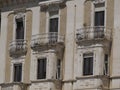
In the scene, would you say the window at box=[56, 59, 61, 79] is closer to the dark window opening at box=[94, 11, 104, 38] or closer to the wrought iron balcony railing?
the wrought iron balcony railing

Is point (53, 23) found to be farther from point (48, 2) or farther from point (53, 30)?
point (48, 2)

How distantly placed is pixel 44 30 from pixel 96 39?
6.46 metres

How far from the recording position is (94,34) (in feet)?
155

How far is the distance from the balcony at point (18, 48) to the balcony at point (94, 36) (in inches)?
255

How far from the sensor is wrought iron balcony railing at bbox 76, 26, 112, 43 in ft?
154

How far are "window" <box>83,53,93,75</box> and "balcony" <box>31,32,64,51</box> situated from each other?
10.5 feet

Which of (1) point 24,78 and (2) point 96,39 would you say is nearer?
(2) point 96,39

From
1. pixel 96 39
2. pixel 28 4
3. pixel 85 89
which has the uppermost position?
pixel 28 4

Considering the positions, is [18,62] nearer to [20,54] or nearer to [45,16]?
[20,54]

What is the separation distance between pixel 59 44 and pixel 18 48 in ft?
16.2

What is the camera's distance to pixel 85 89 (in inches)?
1845

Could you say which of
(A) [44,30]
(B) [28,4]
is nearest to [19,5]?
(B) [28,4]

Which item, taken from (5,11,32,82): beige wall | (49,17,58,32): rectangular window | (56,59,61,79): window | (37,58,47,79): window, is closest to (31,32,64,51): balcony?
(49,17,58,32): rectangular window

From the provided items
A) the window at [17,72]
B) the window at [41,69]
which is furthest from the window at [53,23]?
the window at [17,72]
